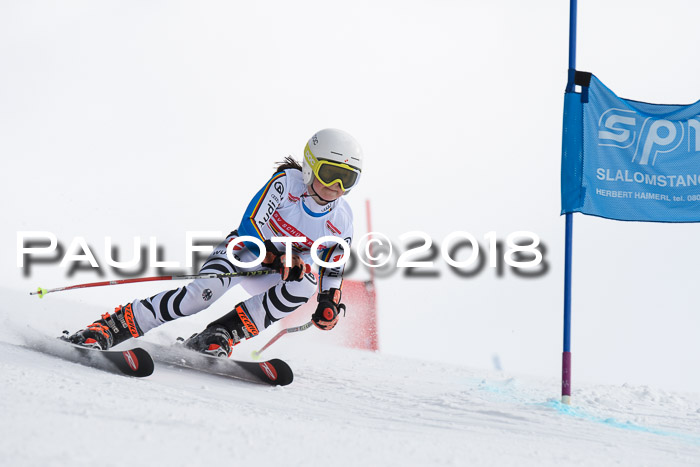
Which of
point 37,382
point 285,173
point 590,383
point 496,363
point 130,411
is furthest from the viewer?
point 496,363

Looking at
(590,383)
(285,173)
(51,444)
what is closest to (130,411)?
(51,444)

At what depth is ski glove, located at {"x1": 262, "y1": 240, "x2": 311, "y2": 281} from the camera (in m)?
4.85

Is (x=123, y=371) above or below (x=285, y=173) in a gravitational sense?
below

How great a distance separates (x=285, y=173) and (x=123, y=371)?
1.76 meters

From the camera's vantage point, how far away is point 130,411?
3.00 metres

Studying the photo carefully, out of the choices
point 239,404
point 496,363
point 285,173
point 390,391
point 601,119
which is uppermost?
point 601,119

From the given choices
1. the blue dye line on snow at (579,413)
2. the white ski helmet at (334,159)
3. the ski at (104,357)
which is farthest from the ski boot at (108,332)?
the blue dye line on snow at (579,413)

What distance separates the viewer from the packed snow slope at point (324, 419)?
261 cm

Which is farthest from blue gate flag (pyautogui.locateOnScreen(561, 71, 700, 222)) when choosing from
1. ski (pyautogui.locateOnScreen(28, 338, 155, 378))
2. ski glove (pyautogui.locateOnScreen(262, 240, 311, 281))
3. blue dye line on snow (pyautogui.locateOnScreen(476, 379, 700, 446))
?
ski (pyautogui.locateOnScreen(28, 338, 155, 378))

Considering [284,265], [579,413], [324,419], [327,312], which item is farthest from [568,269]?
[324,419]

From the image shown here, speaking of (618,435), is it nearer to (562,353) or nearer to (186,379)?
(562,353)

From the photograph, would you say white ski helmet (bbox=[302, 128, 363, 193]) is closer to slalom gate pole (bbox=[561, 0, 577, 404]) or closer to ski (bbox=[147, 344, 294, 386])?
ski (bbox=[147, 344, 294, 386])

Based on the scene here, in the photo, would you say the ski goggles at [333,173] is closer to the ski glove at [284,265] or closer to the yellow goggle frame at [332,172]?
the yellow goggle frame at [332,172]

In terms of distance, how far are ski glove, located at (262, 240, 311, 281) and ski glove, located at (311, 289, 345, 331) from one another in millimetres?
285
